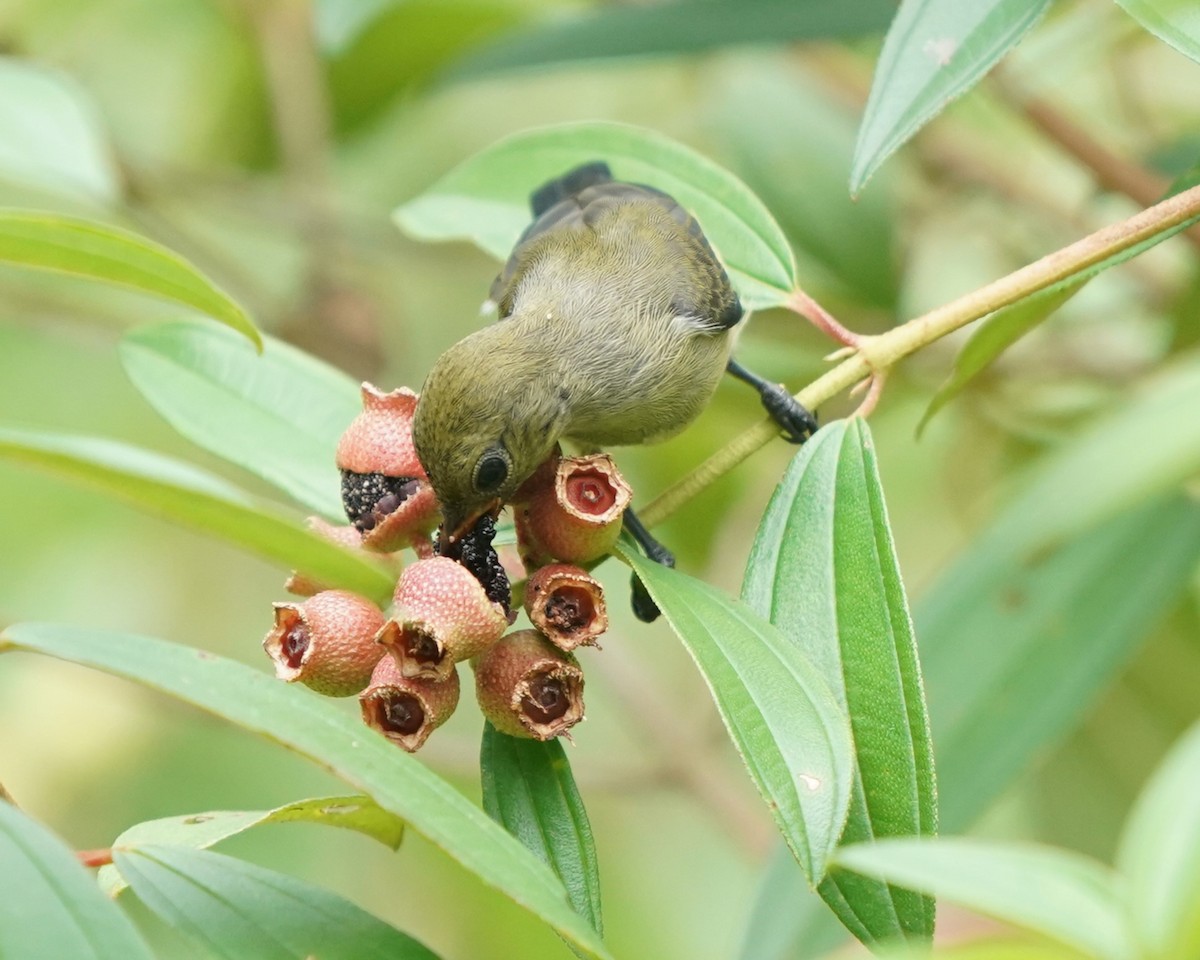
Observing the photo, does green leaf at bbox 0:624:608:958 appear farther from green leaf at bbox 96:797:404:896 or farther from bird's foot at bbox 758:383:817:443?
bird's foot at bbox 758:383:817:443

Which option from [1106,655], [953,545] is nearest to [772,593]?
[1106,655]

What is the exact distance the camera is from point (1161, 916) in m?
0.79

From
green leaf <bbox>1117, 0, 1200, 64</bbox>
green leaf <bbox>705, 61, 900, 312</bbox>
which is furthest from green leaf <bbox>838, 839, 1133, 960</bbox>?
green leaf <bbox>705, 61, 900, 312</bbox>

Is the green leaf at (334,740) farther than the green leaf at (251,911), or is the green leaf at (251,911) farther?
the green leaf at (251,911)

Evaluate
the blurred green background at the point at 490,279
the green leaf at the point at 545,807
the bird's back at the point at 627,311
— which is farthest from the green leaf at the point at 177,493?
the blurred green background at the point at 490,279

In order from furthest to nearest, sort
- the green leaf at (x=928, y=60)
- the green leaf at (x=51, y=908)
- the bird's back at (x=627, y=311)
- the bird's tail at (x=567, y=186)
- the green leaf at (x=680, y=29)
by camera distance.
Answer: the bird's tail at (x=567, y=186)
the green leaf at (x=680, y=29)
the bird's back at (x=627, y=311)
the green leaf at (x=928, y=60)
the green leaf at (x=51, y=908)

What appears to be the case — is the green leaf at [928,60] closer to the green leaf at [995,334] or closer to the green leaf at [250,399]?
the green leaf at [995,334]

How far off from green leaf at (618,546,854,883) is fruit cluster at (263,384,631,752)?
0.08m

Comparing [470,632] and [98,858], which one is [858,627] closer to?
[470,632]

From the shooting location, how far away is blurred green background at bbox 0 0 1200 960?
121 inches

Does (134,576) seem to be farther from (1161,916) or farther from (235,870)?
(1161,916)

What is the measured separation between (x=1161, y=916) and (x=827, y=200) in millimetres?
2833

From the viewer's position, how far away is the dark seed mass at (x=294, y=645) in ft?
4.78

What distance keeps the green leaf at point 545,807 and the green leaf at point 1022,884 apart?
2.09 feet
